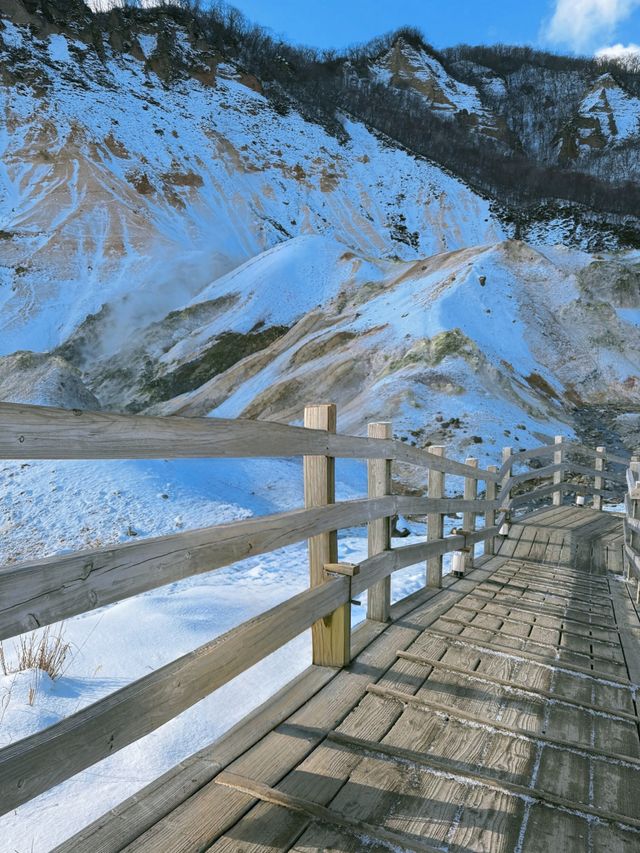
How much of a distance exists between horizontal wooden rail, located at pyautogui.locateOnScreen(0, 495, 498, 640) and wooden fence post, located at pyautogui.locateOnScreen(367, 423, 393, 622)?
49.3 inches

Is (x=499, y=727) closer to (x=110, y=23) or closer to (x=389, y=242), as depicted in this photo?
(x=389, y=242)

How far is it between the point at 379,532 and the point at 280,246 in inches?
1126

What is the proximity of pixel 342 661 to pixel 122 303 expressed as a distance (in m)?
30.6

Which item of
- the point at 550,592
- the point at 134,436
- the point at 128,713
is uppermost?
the point at 134,436

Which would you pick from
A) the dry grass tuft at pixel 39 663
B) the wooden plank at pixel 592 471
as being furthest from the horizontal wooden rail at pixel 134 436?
the wooden plank at pixel 592 471

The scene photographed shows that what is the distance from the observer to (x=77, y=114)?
1625 inches

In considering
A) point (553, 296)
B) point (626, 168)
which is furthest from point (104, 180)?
point (626, 168)

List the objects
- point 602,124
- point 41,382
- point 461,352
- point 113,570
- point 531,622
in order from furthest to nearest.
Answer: point 602,124 < point 461,352 < point 41,382 < point 531,622 < point 113,570

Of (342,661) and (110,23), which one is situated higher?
(110,23)

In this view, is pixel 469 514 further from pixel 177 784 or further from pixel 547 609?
pixel 177 784

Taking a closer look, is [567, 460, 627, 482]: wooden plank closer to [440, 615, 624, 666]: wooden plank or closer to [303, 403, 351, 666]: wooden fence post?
[440, 615, 624, 666]: wooden plank

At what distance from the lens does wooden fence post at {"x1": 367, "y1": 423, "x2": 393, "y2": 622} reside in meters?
3.72

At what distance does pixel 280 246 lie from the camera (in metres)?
30.3

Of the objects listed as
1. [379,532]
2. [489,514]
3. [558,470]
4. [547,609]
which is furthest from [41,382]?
[547,609]
